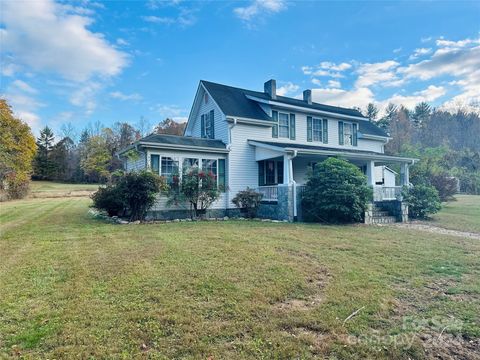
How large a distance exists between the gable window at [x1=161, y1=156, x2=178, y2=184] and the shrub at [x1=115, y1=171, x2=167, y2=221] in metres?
1.57

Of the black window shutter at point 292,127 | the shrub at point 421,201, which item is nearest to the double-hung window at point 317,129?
the black window shutter at point 292,127

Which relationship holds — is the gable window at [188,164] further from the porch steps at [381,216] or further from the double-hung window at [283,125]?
the porch steps at [381,216]

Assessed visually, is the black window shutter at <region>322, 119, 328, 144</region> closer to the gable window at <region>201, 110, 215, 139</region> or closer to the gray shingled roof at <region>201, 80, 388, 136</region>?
the gray shingled roof at <region>201, 80, 388, 136</region>

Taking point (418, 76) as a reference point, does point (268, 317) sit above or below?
below

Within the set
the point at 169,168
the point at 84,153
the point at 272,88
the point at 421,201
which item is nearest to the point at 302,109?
the point at 272,88

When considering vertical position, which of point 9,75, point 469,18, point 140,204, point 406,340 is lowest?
point 406,340

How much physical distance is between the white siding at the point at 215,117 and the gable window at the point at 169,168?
122 inches

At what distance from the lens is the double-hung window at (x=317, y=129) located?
17.6 m

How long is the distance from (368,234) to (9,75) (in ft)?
63.7

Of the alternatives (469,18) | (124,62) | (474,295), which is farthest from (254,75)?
(474,295)

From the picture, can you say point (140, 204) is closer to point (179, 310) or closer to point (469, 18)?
point (179, 310)

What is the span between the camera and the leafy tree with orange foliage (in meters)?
26.0

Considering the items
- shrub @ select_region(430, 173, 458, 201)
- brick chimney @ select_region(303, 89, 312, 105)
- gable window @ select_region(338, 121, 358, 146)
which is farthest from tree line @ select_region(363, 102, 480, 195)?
brick chimney @ select_region(303, 89, 312, 105)

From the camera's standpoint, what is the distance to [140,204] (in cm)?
1157
